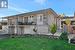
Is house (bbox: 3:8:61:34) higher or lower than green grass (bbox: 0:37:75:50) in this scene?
higher

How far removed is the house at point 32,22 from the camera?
120 feet

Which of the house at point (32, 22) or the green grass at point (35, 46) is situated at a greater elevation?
the house at point (32, 22)

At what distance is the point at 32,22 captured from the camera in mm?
37719

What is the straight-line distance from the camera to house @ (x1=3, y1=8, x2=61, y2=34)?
36.7m

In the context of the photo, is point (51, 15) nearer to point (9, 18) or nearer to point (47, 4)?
point (47, 4)

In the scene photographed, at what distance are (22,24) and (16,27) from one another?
155cm

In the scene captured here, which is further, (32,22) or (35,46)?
(32,22)

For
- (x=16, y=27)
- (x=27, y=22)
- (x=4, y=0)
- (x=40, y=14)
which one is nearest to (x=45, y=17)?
(x=40, y=14)

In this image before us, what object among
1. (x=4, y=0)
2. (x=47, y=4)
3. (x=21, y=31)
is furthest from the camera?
(x=47, y=4)

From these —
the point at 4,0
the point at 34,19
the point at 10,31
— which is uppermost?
the point at 4,0

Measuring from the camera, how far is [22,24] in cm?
3856

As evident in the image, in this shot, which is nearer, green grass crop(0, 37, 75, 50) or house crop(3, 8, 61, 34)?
green grass crop(0, 37, 75, 50)

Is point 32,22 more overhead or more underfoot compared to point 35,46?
more overhead

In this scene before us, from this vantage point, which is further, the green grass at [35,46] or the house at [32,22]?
the house at [32,22]
